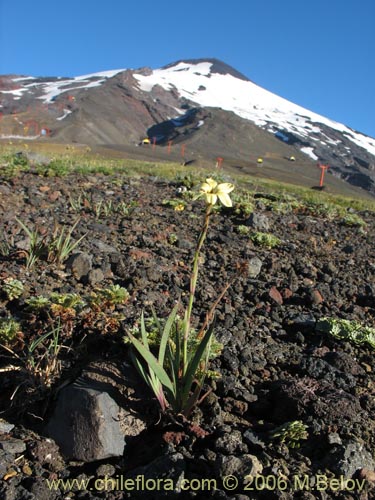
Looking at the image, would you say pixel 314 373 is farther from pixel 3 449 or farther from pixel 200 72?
pixel 200 72

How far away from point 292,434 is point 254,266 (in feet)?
8.16

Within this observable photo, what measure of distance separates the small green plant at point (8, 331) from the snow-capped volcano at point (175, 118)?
73.3 m

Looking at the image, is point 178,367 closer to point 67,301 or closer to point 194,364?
point 194,364

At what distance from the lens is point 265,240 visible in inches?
213

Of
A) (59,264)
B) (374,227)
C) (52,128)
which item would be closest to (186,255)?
(59,264)

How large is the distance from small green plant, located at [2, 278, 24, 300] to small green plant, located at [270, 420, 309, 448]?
1981 millimetres

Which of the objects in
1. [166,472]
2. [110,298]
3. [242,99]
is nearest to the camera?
[166,472]

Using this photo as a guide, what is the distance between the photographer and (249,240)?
550 cm

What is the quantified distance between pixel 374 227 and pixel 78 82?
443 ft

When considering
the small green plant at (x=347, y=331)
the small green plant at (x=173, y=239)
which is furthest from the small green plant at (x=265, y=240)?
the small green plant at (x=347, y=331)

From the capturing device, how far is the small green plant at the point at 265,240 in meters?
5.37

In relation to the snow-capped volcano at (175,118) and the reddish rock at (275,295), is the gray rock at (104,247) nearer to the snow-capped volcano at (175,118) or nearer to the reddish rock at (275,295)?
the reddish rock at (275,295)

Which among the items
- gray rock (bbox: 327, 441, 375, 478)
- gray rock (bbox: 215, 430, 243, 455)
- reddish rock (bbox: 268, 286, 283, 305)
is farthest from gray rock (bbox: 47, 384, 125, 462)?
reddish rock (bbox: 268, 286, 283, 305)

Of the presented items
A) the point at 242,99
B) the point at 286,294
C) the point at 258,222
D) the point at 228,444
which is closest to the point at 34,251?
the point at 286,294
